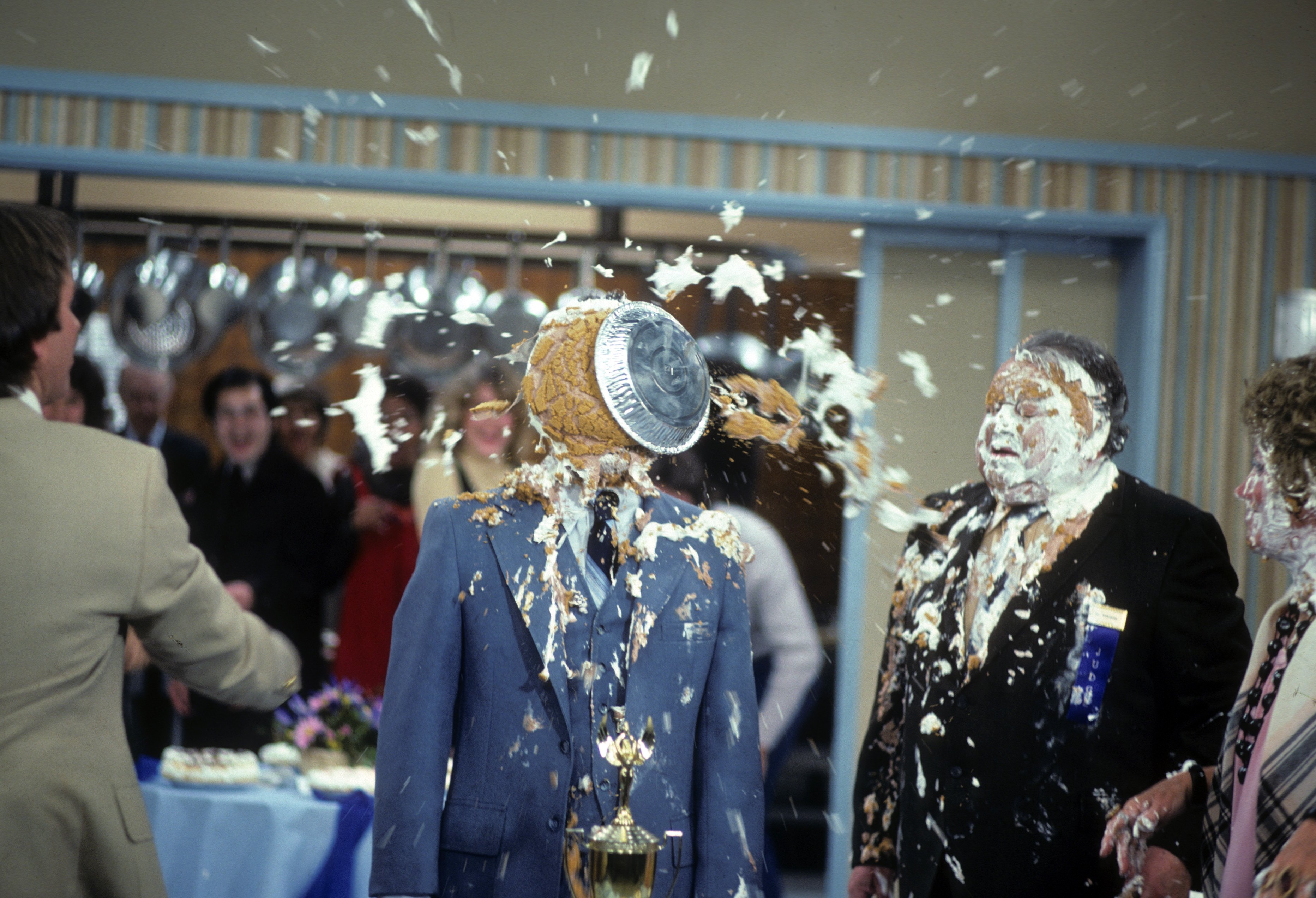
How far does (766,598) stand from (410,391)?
1.01 meters

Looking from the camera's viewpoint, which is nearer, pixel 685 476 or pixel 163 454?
pixel 685 476

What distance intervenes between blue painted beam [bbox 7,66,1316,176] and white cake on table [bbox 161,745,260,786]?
1636 mm

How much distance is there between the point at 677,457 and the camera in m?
2.10

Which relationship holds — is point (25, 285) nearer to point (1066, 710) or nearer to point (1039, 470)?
point (1039, 470)

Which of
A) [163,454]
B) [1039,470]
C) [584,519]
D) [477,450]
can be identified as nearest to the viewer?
[584,519]

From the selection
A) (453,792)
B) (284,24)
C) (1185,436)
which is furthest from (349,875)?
(1185,436)

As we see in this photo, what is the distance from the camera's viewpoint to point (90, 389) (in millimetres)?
3035

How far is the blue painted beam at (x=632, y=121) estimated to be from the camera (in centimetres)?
282

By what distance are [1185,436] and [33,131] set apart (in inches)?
123

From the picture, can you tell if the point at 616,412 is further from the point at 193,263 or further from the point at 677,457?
the point at 193,263

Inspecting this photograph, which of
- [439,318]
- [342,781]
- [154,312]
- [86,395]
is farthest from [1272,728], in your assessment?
[86,395]

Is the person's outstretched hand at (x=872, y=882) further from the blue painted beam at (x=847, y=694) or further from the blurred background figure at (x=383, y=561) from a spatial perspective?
the blurred background figure at (x=383, y=561)

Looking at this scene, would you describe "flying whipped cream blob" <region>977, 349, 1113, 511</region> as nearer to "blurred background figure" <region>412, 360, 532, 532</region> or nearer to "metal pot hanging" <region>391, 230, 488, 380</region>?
"blurred background figure" <region>412, 360, 532, 532</region>

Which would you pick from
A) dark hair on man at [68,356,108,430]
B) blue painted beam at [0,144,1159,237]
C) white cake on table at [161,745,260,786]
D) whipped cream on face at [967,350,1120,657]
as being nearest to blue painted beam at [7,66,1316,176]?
blue painted beam at [0,144,1159,237]
